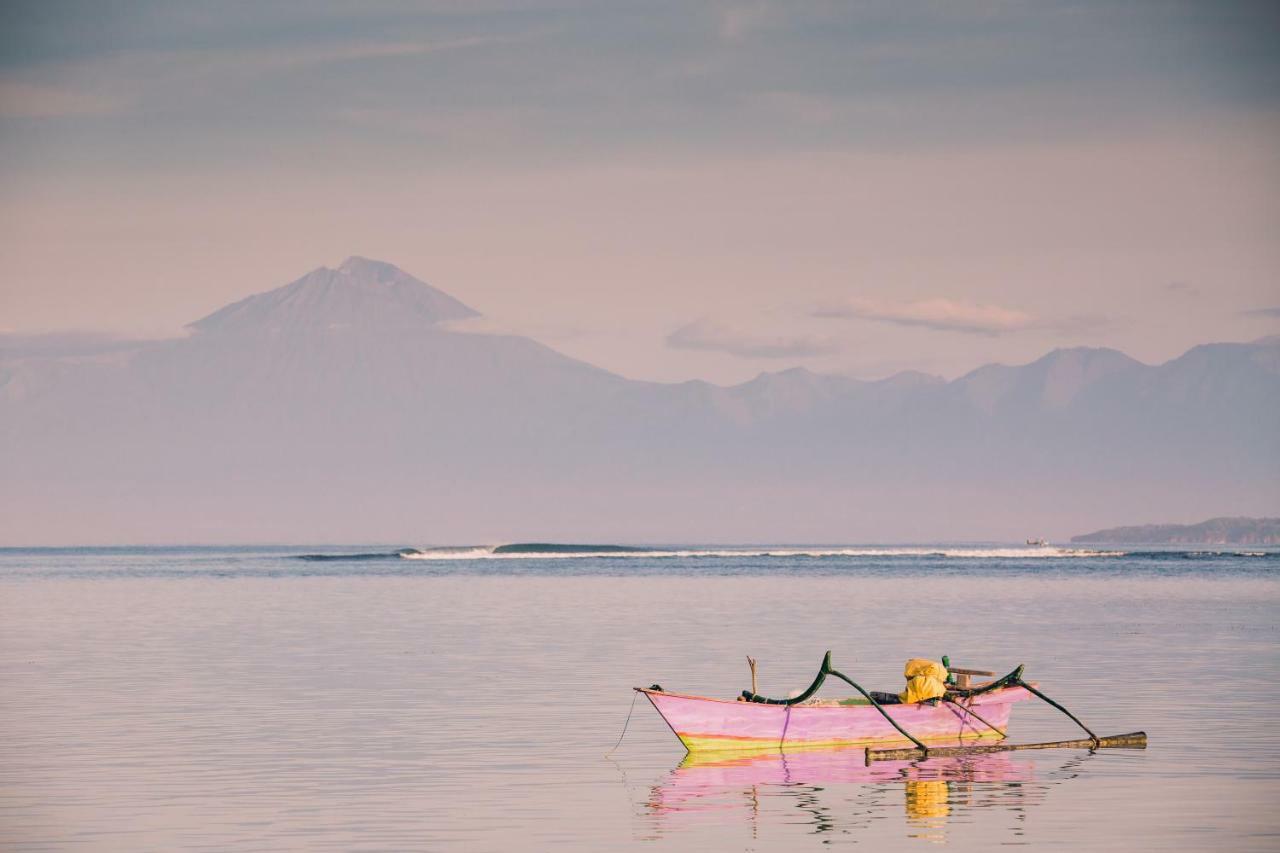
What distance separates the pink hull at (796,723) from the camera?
111 ft

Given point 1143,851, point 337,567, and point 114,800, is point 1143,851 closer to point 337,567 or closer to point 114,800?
Answer: point 114,800

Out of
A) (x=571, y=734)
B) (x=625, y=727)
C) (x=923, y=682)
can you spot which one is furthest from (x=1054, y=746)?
(x=571, y=734)

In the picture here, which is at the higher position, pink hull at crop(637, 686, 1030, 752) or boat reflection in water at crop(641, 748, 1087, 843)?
pink hull at crop(637, 686, 1030, 752)

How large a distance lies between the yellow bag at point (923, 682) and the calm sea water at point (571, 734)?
211 cm

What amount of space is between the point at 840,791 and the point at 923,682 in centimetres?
655

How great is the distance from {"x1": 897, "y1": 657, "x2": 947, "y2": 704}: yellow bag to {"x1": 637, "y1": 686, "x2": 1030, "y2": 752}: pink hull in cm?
23

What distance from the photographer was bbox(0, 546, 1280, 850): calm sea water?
87.6 feet

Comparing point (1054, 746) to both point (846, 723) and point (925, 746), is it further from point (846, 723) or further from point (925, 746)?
point (846, 723)

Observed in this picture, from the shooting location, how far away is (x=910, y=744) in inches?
1409

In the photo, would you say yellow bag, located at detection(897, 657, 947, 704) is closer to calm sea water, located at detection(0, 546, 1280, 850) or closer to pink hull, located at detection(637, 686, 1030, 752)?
pink hull, located at detection(637, 686, 1030, 752)

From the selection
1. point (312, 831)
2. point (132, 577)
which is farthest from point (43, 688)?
point (132, 577)

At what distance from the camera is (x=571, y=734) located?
121ft

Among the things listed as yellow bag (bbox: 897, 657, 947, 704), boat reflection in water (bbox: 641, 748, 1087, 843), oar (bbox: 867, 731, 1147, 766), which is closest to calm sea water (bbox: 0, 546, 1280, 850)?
boat reflection in water (bbox: 641, 748, 1087, 843)

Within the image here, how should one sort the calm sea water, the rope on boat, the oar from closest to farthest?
the calm sea water < the oar < the rope on boat
